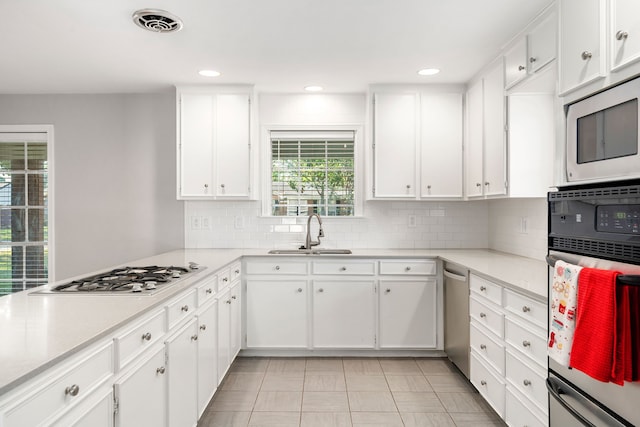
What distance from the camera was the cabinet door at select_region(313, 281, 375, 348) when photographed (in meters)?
3.48

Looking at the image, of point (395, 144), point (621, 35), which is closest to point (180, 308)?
point (621, 35)

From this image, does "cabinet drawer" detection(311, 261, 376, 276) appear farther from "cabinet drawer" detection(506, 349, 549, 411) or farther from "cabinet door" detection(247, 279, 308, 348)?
"cabinet drawer" detection(506, 349, 549, 411)

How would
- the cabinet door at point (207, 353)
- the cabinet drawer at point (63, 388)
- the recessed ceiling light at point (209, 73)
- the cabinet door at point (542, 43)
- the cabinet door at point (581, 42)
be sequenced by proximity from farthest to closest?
the recessed ceiling light at point (209, 73) → the cabinet door at point (207, 353) → the cabinet door at point (542, 43) → the cabinet door at point (581, 42) → the cabinet drawer at point (63, 388)

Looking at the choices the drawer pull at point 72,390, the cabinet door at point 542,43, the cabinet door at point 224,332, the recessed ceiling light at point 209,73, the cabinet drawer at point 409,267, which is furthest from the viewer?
the cabinet drawer at point 409,267

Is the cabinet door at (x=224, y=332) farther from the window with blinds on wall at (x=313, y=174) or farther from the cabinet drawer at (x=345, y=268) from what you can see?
the window with blinds on wall at (x=313, y=174)

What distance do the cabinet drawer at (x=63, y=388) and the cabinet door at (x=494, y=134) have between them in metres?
2.62

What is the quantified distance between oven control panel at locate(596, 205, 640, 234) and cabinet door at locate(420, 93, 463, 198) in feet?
7.54

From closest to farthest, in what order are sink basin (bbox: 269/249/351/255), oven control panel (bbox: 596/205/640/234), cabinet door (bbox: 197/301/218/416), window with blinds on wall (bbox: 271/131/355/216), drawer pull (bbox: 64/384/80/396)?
drawer pull (bbox: 64/384/80/396) → oven control panel (bbox: 596/205/640/234) → cabinet door (bbox: 197/301/218/416) → sink basin (bbox: 269/249/351/255) → window with blinds on wall (bbox: 271/131/355/216)

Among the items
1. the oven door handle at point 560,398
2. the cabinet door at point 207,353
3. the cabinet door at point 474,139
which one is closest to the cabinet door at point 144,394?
the cabinet door at point 207,353

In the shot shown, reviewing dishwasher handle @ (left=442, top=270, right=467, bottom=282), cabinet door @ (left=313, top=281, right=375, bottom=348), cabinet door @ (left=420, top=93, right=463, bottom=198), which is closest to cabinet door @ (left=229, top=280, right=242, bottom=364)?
cabinet door @ (left=313, top=281, right=375, bottom=348)

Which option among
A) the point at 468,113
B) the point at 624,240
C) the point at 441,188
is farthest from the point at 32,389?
the point at 468,113

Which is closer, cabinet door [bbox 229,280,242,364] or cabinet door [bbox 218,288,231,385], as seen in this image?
cabinet door [bbox 218,288,231,385]

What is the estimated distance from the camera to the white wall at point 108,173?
3928 mm

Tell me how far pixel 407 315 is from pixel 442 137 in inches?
63.5
